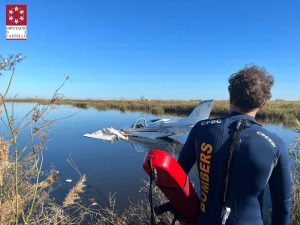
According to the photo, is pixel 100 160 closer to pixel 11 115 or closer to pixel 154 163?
pixel 11 115

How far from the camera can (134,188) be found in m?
9.63

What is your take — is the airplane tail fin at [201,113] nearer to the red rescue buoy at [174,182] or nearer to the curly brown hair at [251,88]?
the red rescue buoy at [174,182]

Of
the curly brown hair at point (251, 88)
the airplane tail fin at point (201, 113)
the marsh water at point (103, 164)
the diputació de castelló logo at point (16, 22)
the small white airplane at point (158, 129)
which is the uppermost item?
the diputació de castelló logo at point (16, 22)

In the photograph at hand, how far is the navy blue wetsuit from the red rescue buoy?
0.12 metres

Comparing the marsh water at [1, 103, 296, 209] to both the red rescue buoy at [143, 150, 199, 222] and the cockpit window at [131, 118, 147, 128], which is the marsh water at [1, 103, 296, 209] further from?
the red rescue buoy at [143, 150, 199, 222]

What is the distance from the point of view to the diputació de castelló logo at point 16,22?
2803 millimetres

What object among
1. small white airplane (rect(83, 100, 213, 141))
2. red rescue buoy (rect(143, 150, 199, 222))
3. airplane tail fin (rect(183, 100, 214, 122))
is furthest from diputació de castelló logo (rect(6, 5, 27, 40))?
airplane tail fin (rect(183, 100, 214, 122))

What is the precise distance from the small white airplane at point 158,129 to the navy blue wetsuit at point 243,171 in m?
17.4

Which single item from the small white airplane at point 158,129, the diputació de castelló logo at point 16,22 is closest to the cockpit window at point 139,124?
the small white airplane at point 158,129

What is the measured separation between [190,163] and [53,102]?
1462 mm

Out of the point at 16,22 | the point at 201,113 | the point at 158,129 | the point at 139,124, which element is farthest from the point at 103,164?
the point at 16,22

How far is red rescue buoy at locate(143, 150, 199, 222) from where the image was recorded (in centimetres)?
203

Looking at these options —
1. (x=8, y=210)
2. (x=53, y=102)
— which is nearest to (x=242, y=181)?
(x=53, y=102)

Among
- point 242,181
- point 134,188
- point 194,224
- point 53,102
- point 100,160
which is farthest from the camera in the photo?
point 100,160
